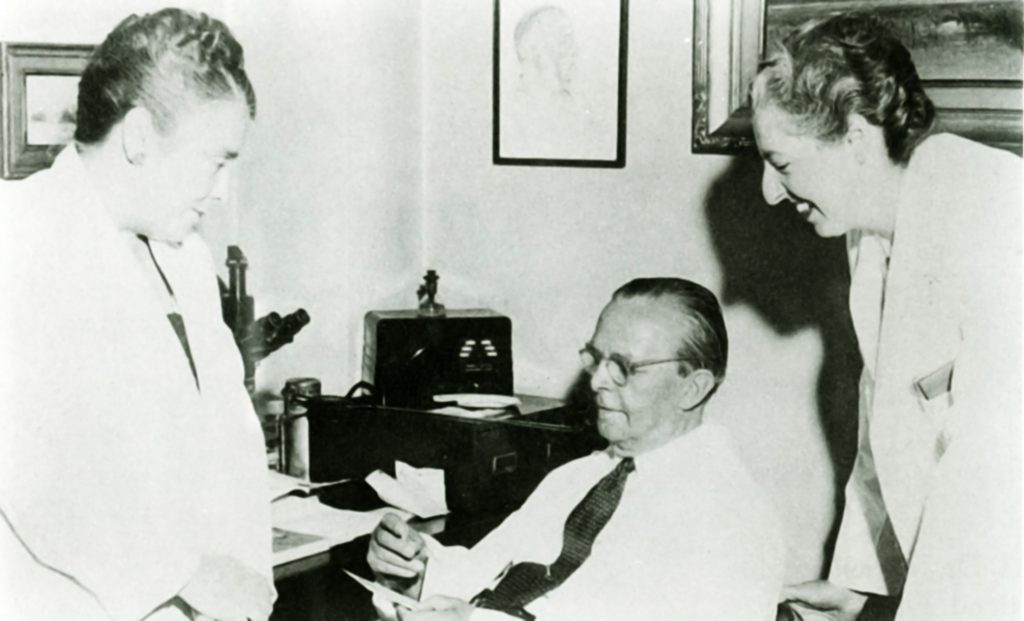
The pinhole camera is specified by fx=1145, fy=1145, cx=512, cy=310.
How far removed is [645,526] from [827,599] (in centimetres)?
39

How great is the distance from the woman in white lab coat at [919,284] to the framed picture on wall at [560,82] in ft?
3.10

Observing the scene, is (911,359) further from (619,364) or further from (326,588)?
(326,588)

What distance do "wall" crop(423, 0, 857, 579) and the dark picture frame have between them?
0.05m

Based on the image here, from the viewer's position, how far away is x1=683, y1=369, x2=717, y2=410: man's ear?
2.12 meters

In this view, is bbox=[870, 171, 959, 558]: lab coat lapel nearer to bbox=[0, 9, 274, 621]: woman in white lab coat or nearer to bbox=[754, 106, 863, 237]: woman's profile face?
bbox=[754, 106, 863, 237]: woman's profile face

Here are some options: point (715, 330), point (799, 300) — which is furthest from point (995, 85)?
point (715, 330)

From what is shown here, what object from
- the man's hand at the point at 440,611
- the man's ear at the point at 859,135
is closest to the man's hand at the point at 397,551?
the man's hand at the point at 440,611

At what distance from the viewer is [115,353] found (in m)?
1.80

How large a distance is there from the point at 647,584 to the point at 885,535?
0.56 m

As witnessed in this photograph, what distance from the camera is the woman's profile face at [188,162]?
1.81 m

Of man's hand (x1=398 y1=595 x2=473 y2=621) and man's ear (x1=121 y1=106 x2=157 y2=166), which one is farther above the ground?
man's ear (x1=121 y1=106 x2=157 y2=166)

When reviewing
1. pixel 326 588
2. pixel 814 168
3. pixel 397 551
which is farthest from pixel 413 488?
pixel 814 168

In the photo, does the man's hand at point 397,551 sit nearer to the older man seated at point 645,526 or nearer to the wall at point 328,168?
the older man seated at point 645,526

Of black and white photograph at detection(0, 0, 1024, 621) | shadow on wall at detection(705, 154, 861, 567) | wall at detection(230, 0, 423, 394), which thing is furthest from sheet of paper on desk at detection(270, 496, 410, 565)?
shadow on wall at detection(705, 154, 861, 567)
